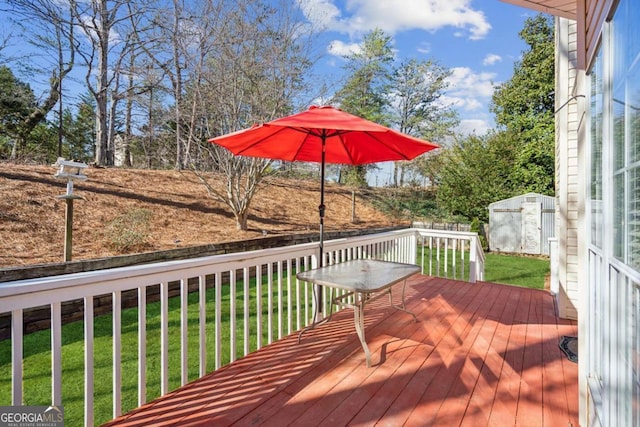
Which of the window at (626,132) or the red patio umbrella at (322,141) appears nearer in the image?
the window at (626,132)

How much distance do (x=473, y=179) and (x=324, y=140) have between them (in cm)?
1092

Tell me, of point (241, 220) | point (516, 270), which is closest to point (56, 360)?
point (241, 220)

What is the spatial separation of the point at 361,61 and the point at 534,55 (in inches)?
304

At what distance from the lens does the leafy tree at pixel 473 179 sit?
40.5ft

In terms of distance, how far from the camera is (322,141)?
11.0ft

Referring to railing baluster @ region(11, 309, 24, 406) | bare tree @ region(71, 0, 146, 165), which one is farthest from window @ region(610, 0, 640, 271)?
bare tree @ region(71, 0, 146, 165)

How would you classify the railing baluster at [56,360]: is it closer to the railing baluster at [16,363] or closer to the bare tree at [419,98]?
the railing baluster at [16,363]

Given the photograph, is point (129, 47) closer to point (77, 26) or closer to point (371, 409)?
point (77, 26)

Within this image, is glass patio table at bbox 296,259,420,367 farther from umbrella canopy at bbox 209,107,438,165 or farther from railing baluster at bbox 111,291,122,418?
railing baluster at bbox 111,291,122,418

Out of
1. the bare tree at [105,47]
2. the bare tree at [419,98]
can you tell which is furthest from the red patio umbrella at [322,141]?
the bare tree at [419,98]

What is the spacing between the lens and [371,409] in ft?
6.48

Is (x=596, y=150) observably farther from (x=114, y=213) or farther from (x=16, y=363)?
(x=114, y=213)

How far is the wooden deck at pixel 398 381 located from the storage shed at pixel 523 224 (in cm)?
802

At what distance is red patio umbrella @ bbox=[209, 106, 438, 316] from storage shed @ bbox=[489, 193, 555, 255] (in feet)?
28.7
